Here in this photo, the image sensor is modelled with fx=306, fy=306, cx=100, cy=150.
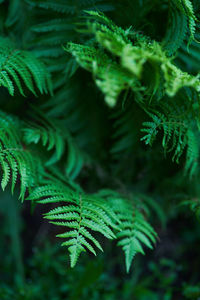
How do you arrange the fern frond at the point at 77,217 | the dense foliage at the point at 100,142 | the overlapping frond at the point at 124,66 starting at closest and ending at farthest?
the overlapping frond at the point at 124,66 → the fern frond at the point at 77,217 → the dense foliage at the point at 100,142

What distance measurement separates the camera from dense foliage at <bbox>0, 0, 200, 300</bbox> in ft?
3.09

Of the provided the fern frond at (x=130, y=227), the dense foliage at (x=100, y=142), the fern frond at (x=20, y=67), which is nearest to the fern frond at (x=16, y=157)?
the dense foliage at (x=100, y=142)

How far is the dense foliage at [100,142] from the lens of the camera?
94 cm

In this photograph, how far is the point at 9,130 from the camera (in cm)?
118

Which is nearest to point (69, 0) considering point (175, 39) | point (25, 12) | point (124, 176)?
point (25, 12)

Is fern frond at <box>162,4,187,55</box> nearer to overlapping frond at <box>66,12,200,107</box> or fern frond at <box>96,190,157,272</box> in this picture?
overlapping frond at <box>66,12,200,107</box>

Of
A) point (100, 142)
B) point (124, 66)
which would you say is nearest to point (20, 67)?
point (124, 66)

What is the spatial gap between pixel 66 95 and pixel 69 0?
410 millimetres

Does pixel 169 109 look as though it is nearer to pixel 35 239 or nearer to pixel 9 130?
pixel 9 130

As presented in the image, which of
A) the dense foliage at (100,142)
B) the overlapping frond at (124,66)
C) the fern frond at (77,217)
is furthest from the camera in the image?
the dense foliage at (100,142)

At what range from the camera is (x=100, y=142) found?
164 cm

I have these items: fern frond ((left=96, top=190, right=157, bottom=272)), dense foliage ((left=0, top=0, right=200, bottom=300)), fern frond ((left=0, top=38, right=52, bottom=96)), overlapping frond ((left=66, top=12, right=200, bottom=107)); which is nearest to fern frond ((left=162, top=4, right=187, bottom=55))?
dense foliage ((left=0, top=0, right=200, bottom=300))

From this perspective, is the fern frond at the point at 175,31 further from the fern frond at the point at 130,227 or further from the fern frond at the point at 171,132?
the fern frond at the point at 130,227

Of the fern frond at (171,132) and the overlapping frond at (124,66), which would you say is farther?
the fern frond at (171,132)
